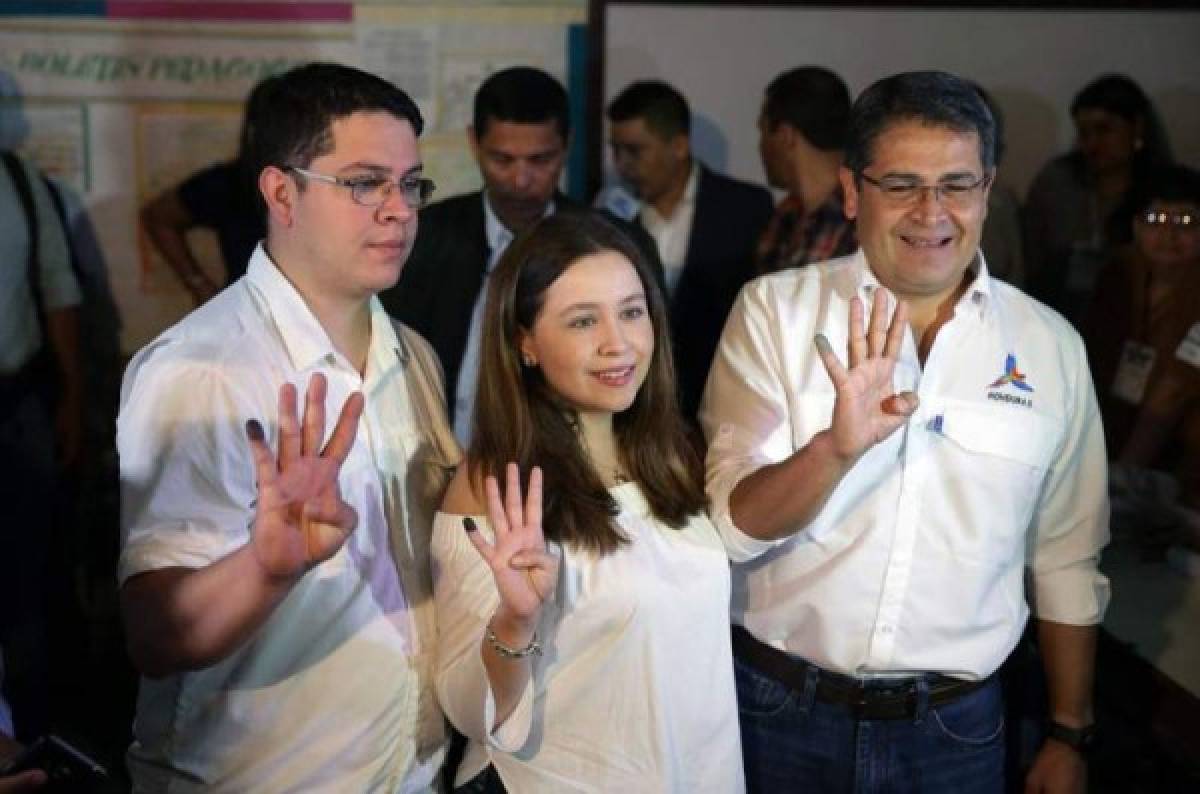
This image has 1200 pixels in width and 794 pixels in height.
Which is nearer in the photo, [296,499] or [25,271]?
[296,499]

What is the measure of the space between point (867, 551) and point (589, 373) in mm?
484

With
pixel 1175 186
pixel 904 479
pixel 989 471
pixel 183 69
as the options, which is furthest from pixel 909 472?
pixel 183 69

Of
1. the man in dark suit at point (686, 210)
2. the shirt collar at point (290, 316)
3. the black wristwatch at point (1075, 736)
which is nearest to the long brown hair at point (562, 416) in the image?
the shirt collar at point (290, 316)

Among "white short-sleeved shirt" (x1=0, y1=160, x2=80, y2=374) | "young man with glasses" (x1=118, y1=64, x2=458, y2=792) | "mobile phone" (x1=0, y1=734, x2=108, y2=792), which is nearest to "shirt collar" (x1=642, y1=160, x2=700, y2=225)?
"white short-sleeved shirt" (x1=0, y1=160, x2=80, y2=374)

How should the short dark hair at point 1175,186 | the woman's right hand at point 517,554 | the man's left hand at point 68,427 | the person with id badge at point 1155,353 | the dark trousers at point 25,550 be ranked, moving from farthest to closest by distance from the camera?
the man's left hand at point 68,427, the dark trousers at point 25,550, the short dark hair at point 1175,186, the person with id badge at point 1155,353, the woman's right hand at point 517,554

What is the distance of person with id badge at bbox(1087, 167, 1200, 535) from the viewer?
3.02 meters

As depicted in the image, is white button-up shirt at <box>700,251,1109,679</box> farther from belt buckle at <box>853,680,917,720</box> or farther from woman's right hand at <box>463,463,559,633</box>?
woman's right hand at <box>463,463,559,633</box>

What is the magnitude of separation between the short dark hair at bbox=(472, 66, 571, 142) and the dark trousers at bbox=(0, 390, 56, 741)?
4.73ft

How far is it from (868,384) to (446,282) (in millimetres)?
1503

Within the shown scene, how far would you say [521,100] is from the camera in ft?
10.3

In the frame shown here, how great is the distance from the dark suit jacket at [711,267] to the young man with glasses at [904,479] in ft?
4.88

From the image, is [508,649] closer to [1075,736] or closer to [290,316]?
[290,316]

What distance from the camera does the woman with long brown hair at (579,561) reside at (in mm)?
1721

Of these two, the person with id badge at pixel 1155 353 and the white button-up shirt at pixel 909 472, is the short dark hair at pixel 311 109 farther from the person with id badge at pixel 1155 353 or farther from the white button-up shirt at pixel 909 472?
the person with id badge at pixel 1155 353
